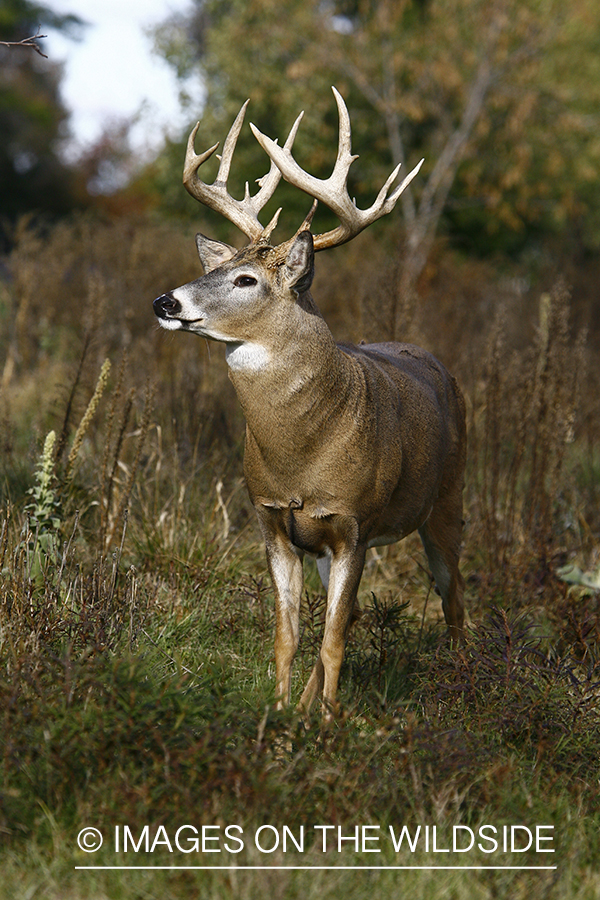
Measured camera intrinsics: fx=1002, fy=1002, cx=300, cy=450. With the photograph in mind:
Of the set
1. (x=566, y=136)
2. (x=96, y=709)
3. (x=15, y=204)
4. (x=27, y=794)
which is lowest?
(x=27, y=794)

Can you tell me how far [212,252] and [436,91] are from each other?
48.1 feet

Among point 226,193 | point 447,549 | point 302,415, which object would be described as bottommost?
point 447,549

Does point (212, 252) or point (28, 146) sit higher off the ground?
point (28, 146)

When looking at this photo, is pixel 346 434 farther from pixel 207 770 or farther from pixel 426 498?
pixel 207 770

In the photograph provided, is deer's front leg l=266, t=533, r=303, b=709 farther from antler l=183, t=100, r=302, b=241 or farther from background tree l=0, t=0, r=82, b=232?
background tree l=0, t=0, r=82, b=232

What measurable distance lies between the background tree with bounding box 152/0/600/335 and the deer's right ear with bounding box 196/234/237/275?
33.9 ft

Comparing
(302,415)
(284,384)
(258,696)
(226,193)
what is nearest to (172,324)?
(284,384)

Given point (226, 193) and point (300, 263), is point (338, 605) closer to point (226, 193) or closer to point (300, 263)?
point (300, 263)

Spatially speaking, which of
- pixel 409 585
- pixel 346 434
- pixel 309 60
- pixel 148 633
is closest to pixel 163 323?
pixel 346 434

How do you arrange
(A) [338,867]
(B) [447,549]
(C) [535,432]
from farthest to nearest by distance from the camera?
(C) [535,432] → (B) [447,549] → (A) [338,867]

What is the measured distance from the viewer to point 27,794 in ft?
9.89

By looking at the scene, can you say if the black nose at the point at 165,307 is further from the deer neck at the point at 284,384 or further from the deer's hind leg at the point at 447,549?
the deer's hind leg at the point at 447,549

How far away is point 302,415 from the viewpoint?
396 cm

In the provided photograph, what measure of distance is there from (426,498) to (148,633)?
1.40 m
